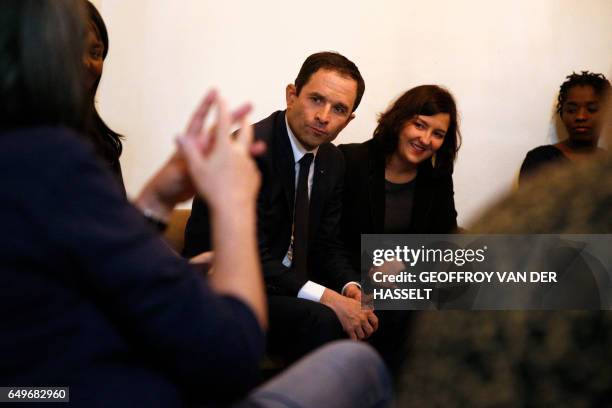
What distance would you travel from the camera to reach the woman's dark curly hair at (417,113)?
8.84ft

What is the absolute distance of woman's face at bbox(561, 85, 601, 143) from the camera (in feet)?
10.4

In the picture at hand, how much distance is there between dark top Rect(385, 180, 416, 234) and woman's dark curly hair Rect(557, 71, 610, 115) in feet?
3.61

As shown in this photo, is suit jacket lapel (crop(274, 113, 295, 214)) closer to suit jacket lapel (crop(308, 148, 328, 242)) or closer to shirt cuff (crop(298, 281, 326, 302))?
Result: suit jacket lapel (crop(308, 148, 328, 242))

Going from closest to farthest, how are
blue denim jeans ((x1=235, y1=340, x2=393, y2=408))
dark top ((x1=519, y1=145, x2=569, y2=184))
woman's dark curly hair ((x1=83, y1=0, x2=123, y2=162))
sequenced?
blue denim jeans ((x1=235, y1=340, x2=393, y2=408)) → woman's dark curly hair ((x1=83, y1=0, x2=123, y2=162)) → dark top ((x1=519, y1=145, x2=569, y2=184))

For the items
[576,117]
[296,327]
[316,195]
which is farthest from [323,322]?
[576,117]

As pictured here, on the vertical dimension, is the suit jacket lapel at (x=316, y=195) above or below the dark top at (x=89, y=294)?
below

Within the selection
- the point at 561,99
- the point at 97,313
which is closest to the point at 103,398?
the point at 97,313

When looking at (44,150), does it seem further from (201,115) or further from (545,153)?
(545,153)

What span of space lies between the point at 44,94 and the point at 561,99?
301 cm

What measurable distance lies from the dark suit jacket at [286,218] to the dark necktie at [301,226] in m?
0.03

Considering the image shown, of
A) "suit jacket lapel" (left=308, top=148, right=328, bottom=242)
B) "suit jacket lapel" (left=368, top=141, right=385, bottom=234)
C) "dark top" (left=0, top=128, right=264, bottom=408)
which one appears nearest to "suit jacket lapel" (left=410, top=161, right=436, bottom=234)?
"suit jacket lapel" (left=368, top=141, right=385, bottom=234)

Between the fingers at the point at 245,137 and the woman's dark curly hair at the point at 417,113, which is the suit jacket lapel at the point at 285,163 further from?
the fingers at the point at 245,137

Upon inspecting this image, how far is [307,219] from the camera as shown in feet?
7.54

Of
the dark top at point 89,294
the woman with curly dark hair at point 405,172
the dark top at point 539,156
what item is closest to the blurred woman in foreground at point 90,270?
the dark top at point 89,294
